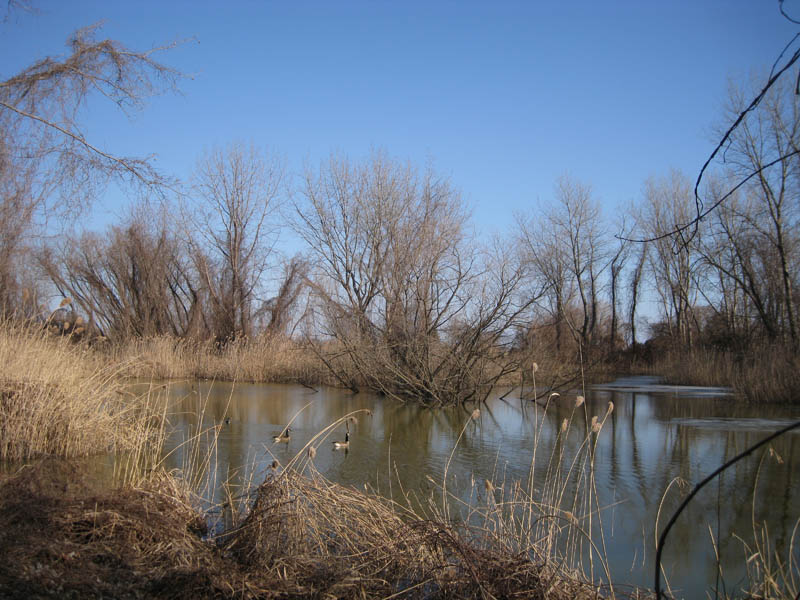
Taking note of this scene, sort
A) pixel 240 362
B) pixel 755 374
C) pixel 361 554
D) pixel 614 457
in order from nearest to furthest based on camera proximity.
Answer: pixel 361 554 → pixel 614 457 → pixel 755 374 → pixel 240 362

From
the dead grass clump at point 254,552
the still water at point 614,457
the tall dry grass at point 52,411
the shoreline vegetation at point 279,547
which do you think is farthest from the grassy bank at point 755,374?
the tall dry grass at point 52,411

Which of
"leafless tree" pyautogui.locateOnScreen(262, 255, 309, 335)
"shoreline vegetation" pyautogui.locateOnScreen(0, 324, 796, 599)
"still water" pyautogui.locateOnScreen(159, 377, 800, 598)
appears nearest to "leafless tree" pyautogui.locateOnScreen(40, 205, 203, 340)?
"leafless tree" pyautogui.locateOnScreen(262, 255, 309, 335)

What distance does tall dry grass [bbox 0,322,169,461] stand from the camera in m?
5.99

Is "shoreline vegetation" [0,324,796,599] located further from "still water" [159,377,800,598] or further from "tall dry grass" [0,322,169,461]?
"tall dry grass" [0,322,169,461]

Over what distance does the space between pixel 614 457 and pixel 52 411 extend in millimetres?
6203

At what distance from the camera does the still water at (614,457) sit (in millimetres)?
4328

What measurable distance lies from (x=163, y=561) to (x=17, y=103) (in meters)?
6.17

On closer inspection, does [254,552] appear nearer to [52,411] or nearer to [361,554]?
[361,554]

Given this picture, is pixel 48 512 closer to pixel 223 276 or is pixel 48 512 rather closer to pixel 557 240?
pixel 223 276

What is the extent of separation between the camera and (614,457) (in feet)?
24.1

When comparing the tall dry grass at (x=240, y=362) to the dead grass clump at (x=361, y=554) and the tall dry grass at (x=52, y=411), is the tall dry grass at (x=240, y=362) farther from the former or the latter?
the dead grass clump at (x=361, y=554)

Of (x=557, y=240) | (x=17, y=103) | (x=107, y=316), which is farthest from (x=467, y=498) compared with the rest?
(x=557, y=240)

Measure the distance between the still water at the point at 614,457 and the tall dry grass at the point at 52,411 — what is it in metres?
0.76

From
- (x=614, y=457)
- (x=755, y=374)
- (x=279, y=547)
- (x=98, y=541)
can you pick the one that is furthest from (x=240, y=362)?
(x=279, y=547)
